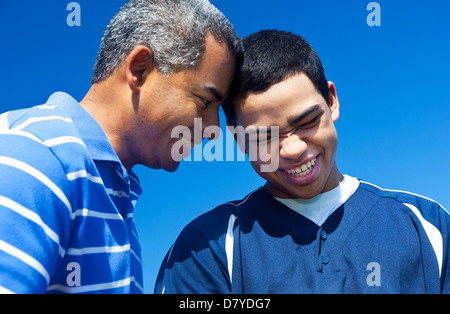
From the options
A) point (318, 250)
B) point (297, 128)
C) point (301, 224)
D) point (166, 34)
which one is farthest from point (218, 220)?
point (166, 34)

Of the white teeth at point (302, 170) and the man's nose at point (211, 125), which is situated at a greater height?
the man's nose at point (211, 125)

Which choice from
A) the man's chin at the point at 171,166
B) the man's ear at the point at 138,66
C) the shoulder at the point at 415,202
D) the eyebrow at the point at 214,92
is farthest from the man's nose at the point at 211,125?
the shoulder at the point at 415,202

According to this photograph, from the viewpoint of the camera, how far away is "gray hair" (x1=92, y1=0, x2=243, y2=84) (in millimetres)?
2441

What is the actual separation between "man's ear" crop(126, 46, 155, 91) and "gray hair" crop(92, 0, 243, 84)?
42 millimetres

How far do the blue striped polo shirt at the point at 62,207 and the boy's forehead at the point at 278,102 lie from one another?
2.45 feet

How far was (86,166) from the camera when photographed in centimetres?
183

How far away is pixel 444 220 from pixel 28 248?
6.46 feet

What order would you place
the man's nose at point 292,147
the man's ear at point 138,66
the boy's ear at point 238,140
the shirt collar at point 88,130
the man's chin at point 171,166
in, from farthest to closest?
1. the man's chin at point 171,166
2. the boy's ear at point 238,140
3. the man's ear at point 138,66
4. the man's nose at point 292,147
5. the shirt collar at point 88,130

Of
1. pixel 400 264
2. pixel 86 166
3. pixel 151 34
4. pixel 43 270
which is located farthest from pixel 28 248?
pixel 400 264

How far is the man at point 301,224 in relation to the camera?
84.4 inches

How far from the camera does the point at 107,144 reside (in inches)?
82.7

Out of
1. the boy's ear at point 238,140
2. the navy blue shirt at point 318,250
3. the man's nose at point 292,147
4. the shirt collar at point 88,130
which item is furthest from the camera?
the boy's ear at point 238,140

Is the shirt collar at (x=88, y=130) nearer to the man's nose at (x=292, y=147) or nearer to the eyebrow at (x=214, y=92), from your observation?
the eyebrow at (x=214, y=92)

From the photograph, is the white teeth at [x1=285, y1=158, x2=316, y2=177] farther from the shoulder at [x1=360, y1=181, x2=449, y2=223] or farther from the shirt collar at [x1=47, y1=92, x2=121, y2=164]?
the shirt collar at [x1=47, y1=92, x2=121, y2=164]
